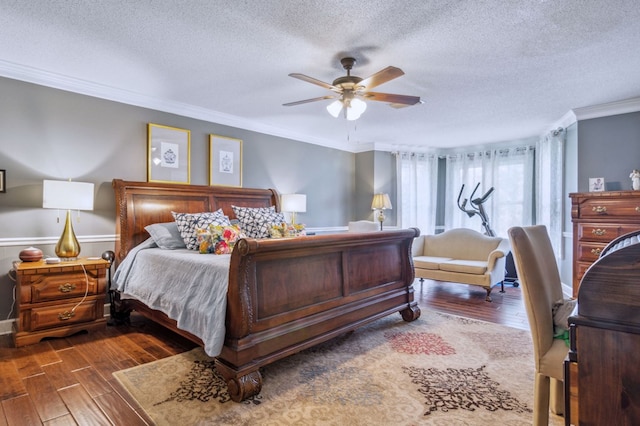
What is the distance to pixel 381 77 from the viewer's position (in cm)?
258

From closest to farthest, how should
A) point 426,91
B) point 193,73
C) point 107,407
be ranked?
point 107,407
point 193,73
point 426,91

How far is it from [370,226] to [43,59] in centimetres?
461

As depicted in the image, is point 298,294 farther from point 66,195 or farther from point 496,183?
point 496,183

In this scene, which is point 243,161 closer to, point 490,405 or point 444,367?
point 444,367

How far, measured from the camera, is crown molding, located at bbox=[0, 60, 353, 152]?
3.13 m

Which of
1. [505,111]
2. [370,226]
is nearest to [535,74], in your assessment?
[505,111]

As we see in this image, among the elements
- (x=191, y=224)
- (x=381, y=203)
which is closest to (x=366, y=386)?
(x=191, y=224)

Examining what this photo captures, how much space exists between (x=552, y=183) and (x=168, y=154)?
→ 17.7ft

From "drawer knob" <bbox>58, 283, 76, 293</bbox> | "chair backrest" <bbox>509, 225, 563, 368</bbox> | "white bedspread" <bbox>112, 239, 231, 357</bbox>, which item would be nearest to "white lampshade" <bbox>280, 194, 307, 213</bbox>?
"white bedspread" <bbox>112, 239, 231, 357</bbox>

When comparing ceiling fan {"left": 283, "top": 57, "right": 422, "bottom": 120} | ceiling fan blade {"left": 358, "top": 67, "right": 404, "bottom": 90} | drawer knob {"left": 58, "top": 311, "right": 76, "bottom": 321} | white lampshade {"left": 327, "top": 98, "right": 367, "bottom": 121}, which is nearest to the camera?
ceiling fan blade {"left": 358, "top": 67, "right": 404, "bottom": 90}

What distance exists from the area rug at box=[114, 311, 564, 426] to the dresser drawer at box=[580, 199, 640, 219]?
1.78m

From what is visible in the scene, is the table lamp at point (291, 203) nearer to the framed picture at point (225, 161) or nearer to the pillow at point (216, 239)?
the framed picture at point (225, 161)

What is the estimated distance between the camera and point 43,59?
116 inches

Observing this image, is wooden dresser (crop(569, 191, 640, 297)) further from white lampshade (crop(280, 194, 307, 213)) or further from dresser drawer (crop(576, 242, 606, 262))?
→ white lampshade (crop(280, 194, 307, 213))
